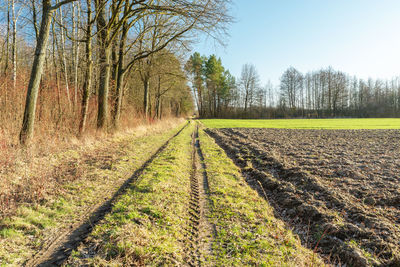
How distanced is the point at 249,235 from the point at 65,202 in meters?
3.95

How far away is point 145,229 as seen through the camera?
381 centimetres

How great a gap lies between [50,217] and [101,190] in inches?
61.7

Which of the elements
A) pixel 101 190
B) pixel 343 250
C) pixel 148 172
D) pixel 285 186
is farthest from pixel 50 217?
pixel 285 186

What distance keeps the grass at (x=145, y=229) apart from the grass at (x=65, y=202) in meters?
0.73

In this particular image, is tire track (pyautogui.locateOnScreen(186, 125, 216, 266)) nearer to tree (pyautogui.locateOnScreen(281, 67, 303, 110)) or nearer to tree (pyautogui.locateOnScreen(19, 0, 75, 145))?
tree (pyautogui.locateOnScreen(19, 0, 75, 145))

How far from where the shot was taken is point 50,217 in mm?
4242

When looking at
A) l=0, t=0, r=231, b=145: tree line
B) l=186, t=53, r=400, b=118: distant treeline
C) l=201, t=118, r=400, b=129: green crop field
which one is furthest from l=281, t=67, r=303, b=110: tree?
l=0, t=0, r=231, b=145: tree line

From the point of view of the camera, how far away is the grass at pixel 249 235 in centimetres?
333

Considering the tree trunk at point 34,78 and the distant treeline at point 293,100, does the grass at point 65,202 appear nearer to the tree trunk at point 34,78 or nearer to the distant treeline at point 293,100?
the tree trunk at point 34,78

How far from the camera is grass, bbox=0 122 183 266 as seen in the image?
11.2 feet

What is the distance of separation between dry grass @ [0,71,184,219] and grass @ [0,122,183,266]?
4.6 inches

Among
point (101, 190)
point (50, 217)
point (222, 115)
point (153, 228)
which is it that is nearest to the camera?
point (153, 228)

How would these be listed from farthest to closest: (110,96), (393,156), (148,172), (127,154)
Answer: (110,96) < (393,156) < (127,154) < (148,172)

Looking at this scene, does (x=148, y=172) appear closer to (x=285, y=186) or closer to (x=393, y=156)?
(x=285, y=186)
